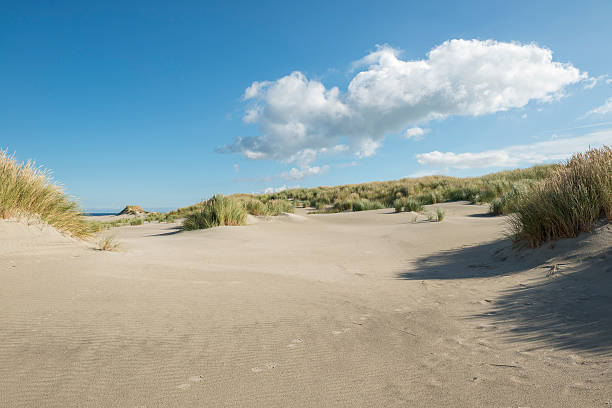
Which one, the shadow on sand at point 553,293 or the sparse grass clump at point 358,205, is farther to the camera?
the sparse grass clump at point 358,205

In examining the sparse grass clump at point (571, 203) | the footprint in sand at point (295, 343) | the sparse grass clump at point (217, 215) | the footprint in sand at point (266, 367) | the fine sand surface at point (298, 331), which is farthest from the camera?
the sparse grass clump at point (217, 215)

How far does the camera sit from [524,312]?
2514mm

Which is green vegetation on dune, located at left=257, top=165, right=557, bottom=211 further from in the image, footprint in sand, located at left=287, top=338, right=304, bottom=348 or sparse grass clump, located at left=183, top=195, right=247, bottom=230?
footprint in sand, located at left=287, top=338, right=304, bottom=348

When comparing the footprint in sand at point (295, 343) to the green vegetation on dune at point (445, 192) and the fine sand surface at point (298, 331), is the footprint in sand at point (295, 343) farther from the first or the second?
the green vegetation on dune at point (445, 192)

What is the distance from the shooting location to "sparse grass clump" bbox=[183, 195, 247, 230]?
918 cm

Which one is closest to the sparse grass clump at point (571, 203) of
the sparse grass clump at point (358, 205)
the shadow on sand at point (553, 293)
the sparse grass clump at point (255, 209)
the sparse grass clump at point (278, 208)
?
the shadow on sand at point (553, 293)

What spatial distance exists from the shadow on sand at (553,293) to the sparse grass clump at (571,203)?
259mm

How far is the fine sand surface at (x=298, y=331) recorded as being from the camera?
1.49 meters

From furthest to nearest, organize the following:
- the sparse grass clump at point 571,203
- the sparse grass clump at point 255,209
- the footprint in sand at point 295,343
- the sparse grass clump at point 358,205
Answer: the sparse grass clump at point 358,205 < the sparse grass clump at point 255,209 < the sparse grass clump at point 571,203 < the footprint in sand at point 295,343

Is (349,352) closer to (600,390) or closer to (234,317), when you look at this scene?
(234,317)

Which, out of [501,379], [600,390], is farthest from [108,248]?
[600,390]

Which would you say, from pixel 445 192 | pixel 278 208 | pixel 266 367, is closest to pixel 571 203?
pixel 266 367

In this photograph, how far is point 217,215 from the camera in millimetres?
9203

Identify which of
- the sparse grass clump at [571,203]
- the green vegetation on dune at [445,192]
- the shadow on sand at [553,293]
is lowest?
the shadow on sand at [553,293]
